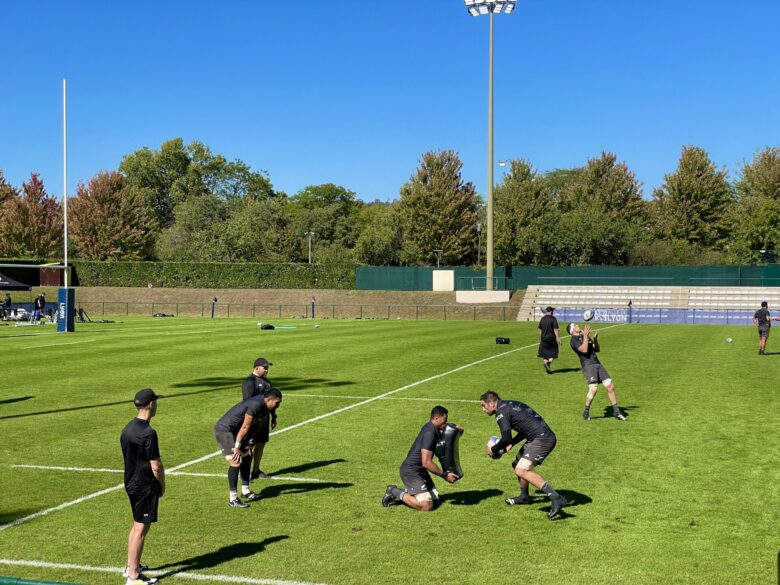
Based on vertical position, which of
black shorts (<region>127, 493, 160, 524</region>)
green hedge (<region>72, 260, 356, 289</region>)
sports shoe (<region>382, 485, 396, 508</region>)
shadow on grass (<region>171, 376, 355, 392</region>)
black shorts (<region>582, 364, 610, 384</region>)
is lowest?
shadow on grass (<region>171, 376, 355, 392</region>)

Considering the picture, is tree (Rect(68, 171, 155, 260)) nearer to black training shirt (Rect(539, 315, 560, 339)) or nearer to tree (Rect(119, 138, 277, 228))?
tree (Rect(119, 138, 277, 228))

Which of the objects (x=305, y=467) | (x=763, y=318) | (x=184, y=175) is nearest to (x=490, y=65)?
(x=763, y=318)

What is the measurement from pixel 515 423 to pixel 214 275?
247 ft

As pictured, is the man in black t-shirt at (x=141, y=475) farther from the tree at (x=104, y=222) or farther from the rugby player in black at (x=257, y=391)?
the tree at (x=104, y=222)

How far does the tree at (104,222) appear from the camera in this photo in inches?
4166

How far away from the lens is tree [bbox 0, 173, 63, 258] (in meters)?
101

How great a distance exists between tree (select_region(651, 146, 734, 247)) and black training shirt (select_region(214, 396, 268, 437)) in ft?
322

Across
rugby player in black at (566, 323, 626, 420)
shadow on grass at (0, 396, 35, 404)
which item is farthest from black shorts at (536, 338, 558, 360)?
shadow on grass at (0, 396, 35, 404)

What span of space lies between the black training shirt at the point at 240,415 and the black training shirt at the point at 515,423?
3170mm

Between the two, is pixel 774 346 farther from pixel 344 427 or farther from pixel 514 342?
pixel 344 427

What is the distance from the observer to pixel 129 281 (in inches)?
3344

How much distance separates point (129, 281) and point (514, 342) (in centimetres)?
5644

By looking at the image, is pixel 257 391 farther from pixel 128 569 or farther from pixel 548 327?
pixel 548 327

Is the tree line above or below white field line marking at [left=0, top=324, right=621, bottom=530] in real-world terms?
above
